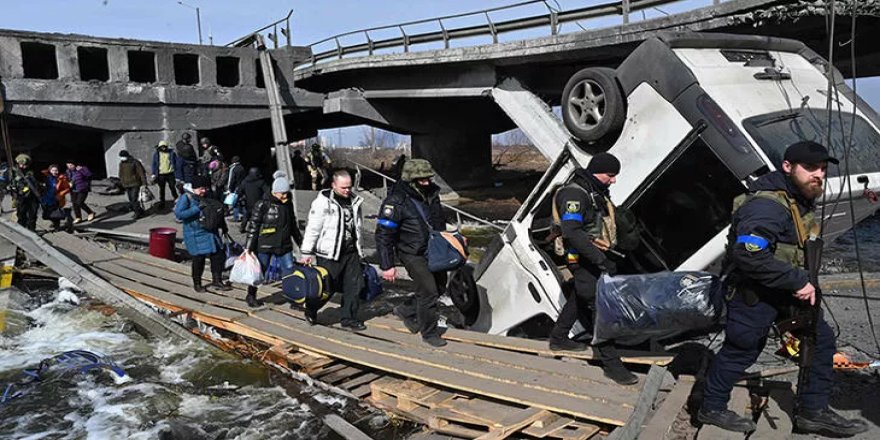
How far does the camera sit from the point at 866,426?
380 centimetres

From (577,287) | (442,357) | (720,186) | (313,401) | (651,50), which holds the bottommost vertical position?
(313,401)

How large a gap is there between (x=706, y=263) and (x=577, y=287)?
0.85 meters

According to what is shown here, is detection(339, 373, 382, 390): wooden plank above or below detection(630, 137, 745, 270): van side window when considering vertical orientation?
below

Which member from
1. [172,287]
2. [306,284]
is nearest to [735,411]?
[306,284]

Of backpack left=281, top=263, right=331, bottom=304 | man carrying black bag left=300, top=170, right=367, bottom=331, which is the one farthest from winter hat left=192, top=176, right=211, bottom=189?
backpack left=281, top=263, right=331, bottom=304

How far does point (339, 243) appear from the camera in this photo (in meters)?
5.83

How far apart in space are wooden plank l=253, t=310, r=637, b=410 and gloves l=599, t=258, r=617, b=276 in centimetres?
74

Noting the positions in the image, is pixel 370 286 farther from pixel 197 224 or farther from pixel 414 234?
pixel 197 224

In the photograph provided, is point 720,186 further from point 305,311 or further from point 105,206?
point 105,206

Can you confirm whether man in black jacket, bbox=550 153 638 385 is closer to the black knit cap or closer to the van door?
the black knit cap

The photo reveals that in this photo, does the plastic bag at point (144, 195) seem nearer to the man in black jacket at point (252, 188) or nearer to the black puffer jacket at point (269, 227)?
the man in black jacket at point (252, 188)

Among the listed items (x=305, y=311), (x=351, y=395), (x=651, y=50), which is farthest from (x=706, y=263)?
(x=305, y=311)

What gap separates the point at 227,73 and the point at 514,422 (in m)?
19.7

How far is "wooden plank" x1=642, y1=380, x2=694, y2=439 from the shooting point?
3.55 m
